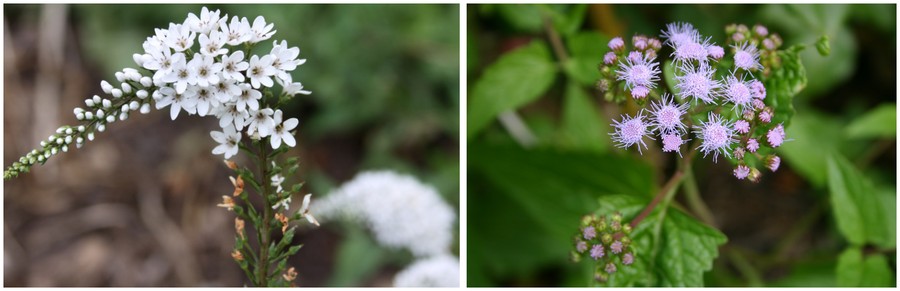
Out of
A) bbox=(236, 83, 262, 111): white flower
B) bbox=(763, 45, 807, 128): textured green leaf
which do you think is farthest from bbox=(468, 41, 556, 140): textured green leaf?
bbox=(236, 83, 262, 111): white flower

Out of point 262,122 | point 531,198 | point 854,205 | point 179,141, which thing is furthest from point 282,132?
point 179,141

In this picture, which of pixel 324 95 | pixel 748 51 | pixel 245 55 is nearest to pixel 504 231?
pixel 324 95

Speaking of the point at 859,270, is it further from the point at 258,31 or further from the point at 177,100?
the point at 177,100

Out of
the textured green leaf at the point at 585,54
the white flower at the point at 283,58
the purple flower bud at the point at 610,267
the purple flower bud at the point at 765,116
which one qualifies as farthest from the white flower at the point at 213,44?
the textured green leaf at the point at 585,54

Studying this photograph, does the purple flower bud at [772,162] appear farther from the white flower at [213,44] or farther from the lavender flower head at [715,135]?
the white flower at [213,44]

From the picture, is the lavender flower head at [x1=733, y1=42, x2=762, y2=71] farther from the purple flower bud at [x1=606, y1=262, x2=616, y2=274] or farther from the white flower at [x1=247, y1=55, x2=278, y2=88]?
the white flower at [x1=247, y1=55, x2=278, y2=88]

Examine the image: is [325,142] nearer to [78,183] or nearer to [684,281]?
[78,183]
